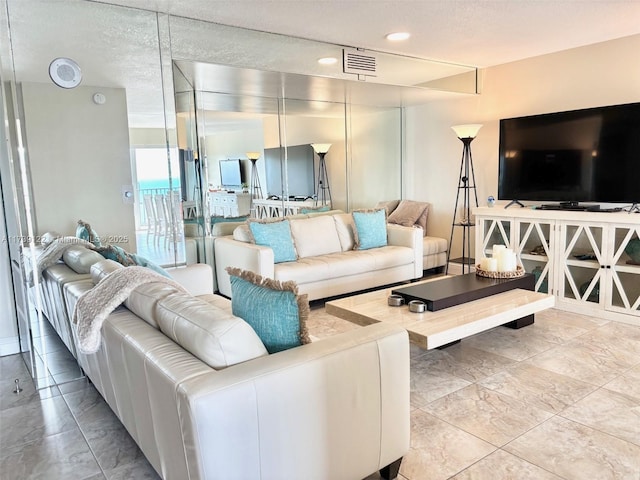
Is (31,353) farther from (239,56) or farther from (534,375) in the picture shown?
(534,375)

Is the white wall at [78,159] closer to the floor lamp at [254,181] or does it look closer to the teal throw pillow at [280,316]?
the floor lamp at [254,181]

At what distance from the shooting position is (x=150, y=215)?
11.8 feet

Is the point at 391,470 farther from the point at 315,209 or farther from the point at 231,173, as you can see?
the point at 315,209

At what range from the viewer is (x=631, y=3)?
3.32 m

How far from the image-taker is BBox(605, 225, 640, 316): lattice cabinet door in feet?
12.3

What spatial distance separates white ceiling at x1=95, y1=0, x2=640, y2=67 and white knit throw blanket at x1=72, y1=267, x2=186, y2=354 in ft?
6.49

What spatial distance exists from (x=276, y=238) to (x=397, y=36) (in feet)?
6.97

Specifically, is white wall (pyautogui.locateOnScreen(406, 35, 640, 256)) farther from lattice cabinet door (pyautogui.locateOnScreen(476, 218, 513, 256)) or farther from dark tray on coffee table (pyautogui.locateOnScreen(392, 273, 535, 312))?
dark tray on coffee table (pyautogui.locateOnScreen(392, 273, 535, 312))

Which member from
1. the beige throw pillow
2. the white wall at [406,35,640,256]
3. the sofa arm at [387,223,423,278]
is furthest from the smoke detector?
the white wall at [406,35,640,256]

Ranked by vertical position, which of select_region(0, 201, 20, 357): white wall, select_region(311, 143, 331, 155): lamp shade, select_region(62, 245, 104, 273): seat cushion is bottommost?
select_region(0, 201, 20, 357): white wall

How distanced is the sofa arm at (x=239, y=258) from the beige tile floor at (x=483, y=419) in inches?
60.0

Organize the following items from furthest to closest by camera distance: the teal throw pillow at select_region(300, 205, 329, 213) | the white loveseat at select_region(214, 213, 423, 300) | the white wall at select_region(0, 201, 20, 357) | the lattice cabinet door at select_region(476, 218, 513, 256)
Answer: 1. the teal throw pillow at select_region(300, 205, 329, 213)
2. the lattice cabinet door at select_region(476, 218, 513, 256)
3. the white loveseat at select_region(214, 213, 423, 300)
4. the white wall at select_region(0, 201, 20, 357)

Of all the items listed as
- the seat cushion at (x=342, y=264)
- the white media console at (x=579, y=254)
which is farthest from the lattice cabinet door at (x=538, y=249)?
the seat cushion at (x=342, y=264)

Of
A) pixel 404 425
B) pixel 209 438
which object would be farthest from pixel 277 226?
pixel 209 438
